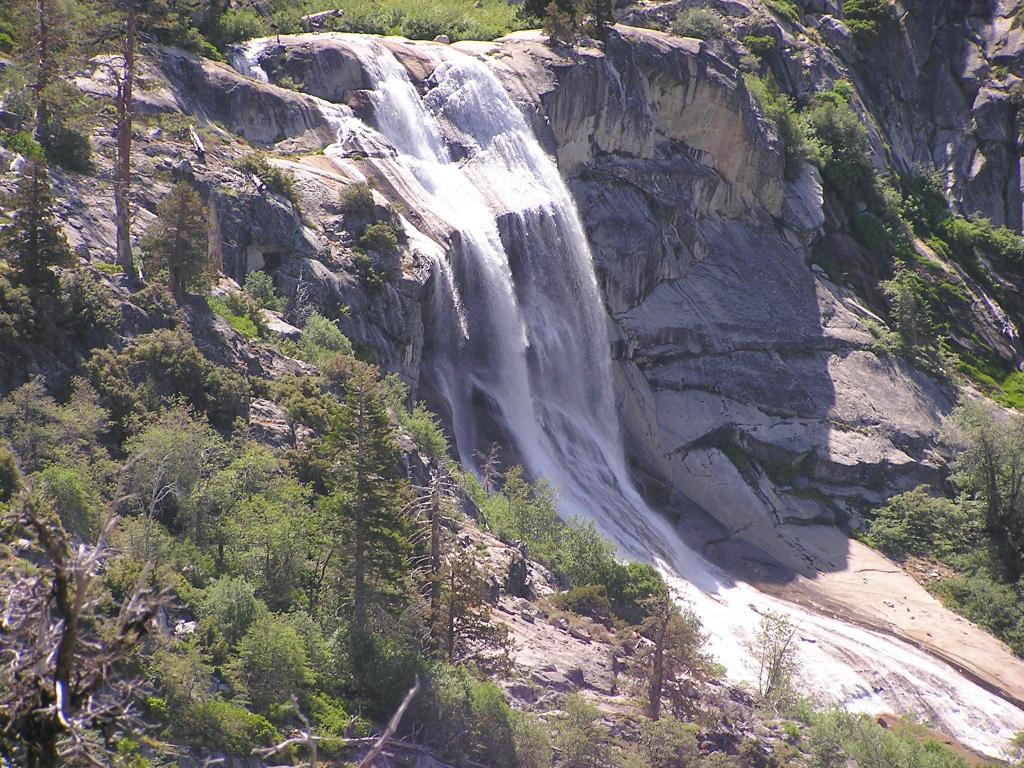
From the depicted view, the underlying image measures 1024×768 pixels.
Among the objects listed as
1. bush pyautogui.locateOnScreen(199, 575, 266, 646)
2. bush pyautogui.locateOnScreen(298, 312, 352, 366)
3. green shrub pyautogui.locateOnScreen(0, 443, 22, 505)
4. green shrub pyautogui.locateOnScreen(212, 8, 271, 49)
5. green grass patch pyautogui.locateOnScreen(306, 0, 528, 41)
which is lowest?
bush pyautogui.locateOnScreen(199, 575, 266, 646)

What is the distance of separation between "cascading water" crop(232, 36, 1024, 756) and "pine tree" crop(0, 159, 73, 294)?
66.3 ft

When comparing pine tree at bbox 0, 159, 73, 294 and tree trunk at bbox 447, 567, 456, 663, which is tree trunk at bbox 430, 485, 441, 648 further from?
pine tree at bbox 0, 159, 73, 294

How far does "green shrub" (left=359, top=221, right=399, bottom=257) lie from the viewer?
42.8 metres

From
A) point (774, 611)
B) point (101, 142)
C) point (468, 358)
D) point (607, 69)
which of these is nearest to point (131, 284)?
point (101, 142)

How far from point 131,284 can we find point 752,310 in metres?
41.9

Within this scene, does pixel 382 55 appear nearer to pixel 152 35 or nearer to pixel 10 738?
pixel 152 35

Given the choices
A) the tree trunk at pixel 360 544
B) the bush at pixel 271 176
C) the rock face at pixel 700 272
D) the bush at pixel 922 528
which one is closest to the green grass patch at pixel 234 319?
the bush at pixel 271 176

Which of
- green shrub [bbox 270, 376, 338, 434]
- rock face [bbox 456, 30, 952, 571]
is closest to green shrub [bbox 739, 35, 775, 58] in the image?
rock face [bbox 456, 30, 952, 571]

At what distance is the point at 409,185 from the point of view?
161ft

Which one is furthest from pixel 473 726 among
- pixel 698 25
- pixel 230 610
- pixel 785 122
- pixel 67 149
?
pixel 698 25

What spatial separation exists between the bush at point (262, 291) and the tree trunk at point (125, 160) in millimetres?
5578

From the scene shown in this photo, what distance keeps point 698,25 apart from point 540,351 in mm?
32717

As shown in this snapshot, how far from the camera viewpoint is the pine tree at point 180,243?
3116cm

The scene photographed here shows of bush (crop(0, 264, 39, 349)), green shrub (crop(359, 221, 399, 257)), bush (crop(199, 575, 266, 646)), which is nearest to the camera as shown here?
bush (crop(199, 575, 266, 646))
